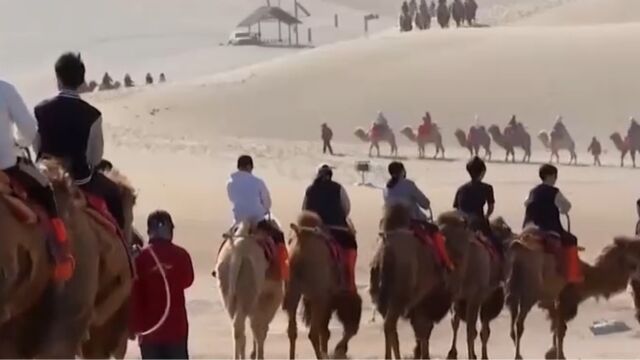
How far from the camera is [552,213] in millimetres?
17562

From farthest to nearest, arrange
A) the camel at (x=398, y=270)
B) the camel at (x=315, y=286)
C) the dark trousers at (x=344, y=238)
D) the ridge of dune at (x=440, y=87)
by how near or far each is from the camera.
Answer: the ridge of dune at (x=440, y=87) < the dark trousers at (x=344, y=238) < the camel at (x=315, y=286) < the camel at (x=398, y=270)

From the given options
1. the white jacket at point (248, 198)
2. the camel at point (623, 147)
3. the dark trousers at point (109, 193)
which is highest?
the dark trousers at point (109, 193)

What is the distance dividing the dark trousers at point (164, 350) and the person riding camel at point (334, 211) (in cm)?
491

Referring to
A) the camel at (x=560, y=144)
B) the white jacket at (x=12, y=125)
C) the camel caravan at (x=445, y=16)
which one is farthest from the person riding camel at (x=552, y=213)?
the camel caravan at (x=445, y=16)

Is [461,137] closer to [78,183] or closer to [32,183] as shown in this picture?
[78,183]

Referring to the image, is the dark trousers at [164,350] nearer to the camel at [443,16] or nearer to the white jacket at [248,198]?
the white jacket at [248,198]

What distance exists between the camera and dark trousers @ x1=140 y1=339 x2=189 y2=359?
37.7ft

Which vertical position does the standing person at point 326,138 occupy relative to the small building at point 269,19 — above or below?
below

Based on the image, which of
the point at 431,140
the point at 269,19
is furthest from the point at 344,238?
the point at 269,19

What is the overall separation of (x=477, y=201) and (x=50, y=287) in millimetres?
8252

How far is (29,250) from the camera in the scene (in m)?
9.40

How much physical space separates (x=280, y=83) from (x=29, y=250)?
1859 inches

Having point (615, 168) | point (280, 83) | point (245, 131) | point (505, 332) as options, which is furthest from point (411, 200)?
point (280, 83)

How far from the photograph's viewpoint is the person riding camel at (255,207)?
51.9 ft
